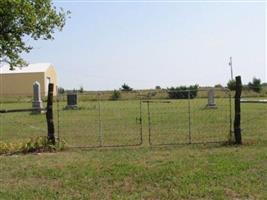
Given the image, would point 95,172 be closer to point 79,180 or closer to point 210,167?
point 79,180

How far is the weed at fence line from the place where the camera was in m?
13.6

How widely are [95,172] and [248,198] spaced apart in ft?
11.0

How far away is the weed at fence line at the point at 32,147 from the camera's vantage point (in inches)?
535

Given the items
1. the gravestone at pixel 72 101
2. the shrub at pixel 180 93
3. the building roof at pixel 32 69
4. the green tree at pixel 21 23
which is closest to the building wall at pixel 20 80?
the building roof at pixel 32 69

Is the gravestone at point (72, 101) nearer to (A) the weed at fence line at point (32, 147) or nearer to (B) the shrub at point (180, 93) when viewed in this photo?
(B) the shrub at point (180, 93)

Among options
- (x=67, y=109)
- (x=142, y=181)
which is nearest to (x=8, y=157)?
(x=142, y=181)

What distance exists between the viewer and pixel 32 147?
536 inches

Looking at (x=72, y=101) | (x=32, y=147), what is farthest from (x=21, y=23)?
(x=72, y=101)

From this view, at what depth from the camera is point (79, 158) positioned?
40.2ft

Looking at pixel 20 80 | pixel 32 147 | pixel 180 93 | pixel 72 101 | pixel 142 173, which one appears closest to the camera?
pixel 142 173

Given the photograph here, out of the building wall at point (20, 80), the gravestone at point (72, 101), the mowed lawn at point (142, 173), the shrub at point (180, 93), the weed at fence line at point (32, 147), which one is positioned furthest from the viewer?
the building wall at point (20, 80)

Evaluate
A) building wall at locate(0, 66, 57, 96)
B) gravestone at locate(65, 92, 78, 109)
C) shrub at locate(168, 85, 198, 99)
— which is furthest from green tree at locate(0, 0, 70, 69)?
building wall at locate(0, 66, 57, 96)

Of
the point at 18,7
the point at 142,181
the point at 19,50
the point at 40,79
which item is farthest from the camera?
the point at 40,79

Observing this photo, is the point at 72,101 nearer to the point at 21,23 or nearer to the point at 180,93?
the point at 180,93
